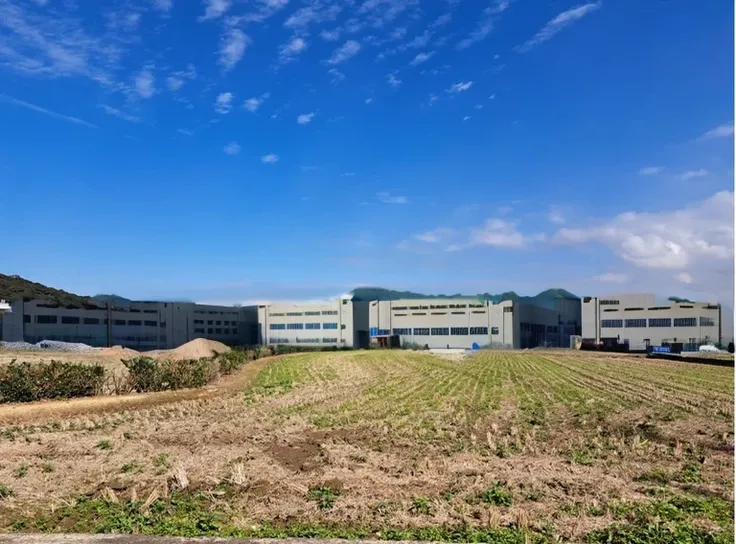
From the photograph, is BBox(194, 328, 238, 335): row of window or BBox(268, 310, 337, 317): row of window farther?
BBox(268, 310, 337, 317): row of window

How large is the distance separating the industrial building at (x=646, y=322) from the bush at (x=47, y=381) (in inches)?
2762

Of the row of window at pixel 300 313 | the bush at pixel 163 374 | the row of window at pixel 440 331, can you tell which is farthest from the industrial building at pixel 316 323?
the bush at pixel 163 374

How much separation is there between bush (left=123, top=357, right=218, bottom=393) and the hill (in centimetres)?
5419

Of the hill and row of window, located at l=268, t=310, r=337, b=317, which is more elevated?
the hill

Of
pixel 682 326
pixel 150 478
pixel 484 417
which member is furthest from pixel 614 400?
pixel 682 326

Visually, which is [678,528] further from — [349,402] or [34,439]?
[349,402]

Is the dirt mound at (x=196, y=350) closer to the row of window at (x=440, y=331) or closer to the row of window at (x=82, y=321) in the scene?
Answer: the row of window at (x=82, y=321)

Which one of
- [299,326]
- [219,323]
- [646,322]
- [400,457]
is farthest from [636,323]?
[400,457]

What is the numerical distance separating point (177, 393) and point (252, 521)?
57.5ft

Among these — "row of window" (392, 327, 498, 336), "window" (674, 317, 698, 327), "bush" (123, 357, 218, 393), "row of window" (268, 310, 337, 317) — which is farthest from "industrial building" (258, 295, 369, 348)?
"bush" (123, 357, 218, 393)

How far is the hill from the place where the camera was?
252ft

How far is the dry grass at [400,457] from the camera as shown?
776 centimetres

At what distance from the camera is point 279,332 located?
99188 millimetres

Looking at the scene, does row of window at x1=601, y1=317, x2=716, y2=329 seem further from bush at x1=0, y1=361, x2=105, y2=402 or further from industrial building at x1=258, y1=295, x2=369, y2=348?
bush at x1=0, y1=361, x2=105, y2=402
